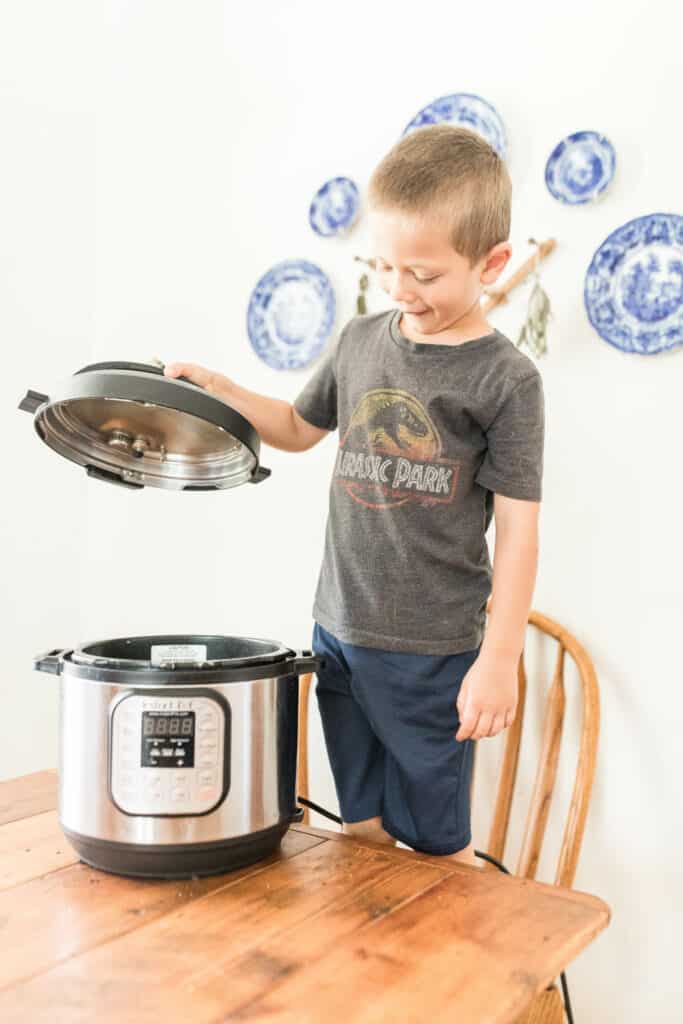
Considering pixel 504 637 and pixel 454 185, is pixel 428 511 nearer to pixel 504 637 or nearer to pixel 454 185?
→ pixel 504 637

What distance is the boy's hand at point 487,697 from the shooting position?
2.89ft

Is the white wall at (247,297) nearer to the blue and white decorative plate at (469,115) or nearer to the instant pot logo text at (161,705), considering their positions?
the blue and white decorative plate at (469,115)

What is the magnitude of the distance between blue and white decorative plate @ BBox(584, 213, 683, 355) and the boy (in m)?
0.43

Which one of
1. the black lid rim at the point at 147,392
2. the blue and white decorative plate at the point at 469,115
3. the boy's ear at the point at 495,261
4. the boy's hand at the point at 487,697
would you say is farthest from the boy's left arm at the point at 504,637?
the blue and white decorative plate at the point at 469,115

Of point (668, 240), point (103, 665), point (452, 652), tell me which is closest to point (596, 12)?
point (668, 240)

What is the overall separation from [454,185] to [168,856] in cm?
66

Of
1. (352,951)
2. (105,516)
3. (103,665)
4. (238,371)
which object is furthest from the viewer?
(105,516)

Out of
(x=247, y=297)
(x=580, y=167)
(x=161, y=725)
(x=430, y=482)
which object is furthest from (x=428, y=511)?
(x=247, y=297)

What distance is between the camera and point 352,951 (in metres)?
0.63

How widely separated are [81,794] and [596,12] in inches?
51.0

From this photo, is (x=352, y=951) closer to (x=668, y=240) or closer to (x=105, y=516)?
(x=668, y=240)

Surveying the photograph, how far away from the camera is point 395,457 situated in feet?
3.19

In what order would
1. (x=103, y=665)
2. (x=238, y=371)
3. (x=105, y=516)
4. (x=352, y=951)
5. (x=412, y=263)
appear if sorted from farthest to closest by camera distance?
(x=105, y=516) < (x=238, y=371) < (x=412, y=263) < (x=103, y=665) < (x=352, y=951)

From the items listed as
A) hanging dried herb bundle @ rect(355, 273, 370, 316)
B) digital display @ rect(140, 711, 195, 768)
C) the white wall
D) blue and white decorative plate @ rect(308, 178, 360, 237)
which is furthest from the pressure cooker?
blue and white decorative plate @ rect(308, 178, 360, 237)
